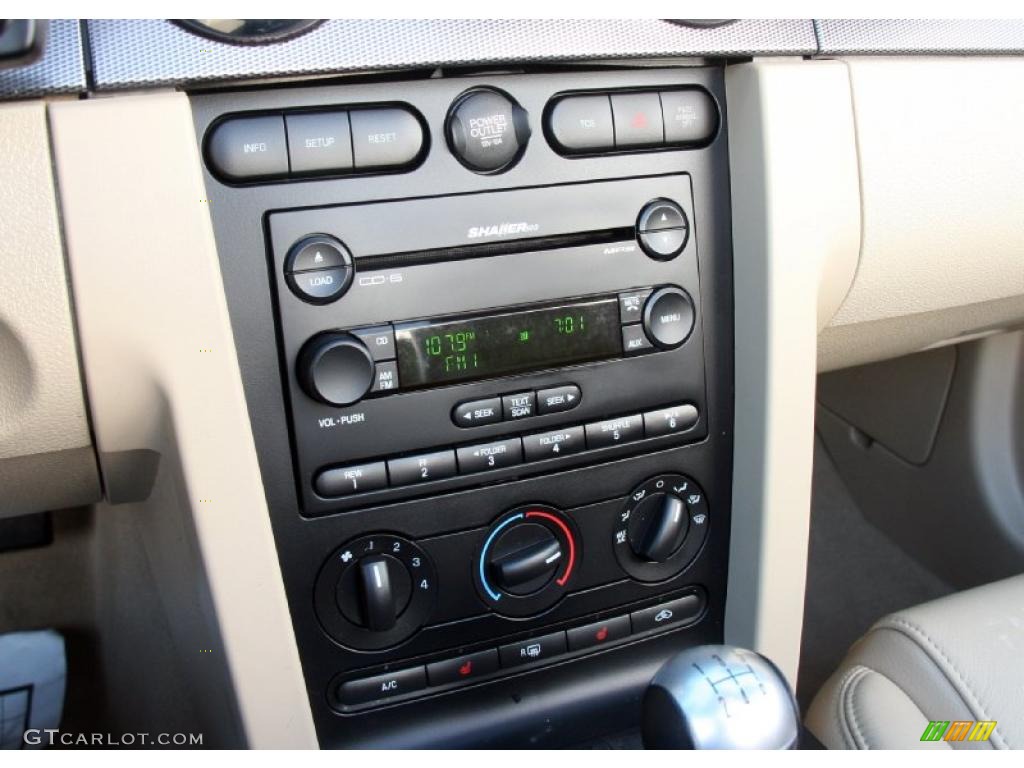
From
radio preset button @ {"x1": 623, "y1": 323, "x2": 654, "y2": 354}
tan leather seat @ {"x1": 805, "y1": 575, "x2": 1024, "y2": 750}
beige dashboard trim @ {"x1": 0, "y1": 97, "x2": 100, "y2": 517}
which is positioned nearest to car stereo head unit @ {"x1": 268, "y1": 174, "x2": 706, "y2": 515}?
radio preset button @ {"x1": 623, "y1": 323, "x2": 654, "y2": 354}

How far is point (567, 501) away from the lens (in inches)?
31.4

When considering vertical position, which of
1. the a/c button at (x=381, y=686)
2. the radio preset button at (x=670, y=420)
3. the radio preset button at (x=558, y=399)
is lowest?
the a/c button at (x=381, y=686)

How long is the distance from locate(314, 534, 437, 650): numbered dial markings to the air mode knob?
122 millimetres

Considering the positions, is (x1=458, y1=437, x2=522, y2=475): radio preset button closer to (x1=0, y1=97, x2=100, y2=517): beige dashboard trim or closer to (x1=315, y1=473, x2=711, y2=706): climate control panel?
(x1=315, y1=473, x2=711, y2=706): climate control panel

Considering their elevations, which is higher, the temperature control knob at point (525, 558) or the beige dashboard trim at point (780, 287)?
the beige dashboard trim at point (780, 287)

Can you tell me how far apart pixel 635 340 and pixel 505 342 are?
107mm

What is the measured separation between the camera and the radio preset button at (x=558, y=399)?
0.75m

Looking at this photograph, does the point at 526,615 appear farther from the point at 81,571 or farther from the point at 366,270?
the point at 81,571

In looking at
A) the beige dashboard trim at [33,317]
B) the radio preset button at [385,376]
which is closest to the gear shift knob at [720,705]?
the radio preset button at [385,376]

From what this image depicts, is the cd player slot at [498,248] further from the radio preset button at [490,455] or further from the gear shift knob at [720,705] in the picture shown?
the gear shift knob at [720,705]

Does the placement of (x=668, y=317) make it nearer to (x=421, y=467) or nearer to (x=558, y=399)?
(x=558, y=399)

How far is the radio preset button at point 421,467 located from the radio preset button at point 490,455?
0.03ft

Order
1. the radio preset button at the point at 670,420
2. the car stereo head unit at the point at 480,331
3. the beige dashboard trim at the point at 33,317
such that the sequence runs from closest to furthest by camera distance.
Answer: the beige dashboard trim at the point at 33,317 < the car stereo head unit at the point at 480,331 < the radio preset button at the point at 670,420

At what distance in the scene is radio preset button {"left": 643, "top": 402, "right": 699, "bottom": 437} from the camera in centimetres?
80
